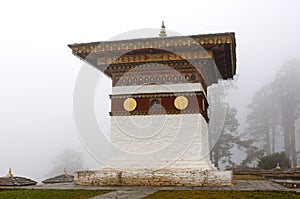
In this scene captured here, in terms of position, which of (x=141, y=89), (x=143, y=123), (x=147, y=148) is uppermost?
(x=141, y=89)

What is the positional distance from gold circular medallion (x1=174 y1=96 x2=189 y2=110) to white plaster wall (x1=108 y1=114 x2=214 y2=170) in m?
0.29

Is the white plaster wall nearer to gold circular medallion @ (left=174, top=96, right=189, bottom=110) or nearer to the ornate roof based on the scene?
gold circular medallion @ (left=174, top=96, right=189, bottom=110)

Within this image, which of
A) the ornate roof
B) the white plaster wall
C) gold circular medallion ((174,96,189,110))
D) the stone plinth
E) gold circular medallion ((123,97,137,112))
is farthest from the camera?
gold circular medallion ((123,97,137,112))

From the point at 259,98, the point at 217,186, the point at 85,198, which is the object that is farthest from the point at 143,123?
the point at 259,98

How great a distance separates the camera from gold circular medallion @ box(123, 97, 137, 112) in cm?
1205

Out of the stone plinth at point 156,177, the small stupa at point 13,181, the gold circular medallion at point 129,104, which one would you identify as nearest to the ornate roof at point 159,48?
the gold circular medallion at point 129,104

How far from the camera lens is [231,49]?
38.2 feet

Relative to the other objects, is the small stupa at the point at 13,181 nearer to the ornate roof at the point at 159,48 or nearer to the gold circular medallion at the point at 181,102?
the ornate roof at the point at 159,48

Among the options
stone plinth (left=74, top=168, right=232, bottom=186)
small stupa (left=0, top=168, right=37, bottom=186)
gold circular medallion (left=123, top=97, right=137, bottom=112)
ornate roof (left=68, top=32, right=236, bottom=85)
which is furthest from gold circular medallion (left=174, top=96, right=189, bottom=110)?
small stupa (left=0, top=168, right=37, bottom=186)

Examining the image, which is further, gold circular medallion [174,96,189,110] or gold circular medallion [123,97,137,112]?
gold circular medallion [123,97,137,112]

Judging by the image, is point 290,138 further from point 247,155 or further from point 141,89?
point 141,89

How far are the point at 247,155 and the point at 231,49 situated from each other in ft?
79.0

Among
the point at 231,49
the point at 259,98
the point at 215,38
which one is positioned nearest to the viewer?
the point at 215,38

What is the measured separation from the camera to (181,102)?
11.8 meters
